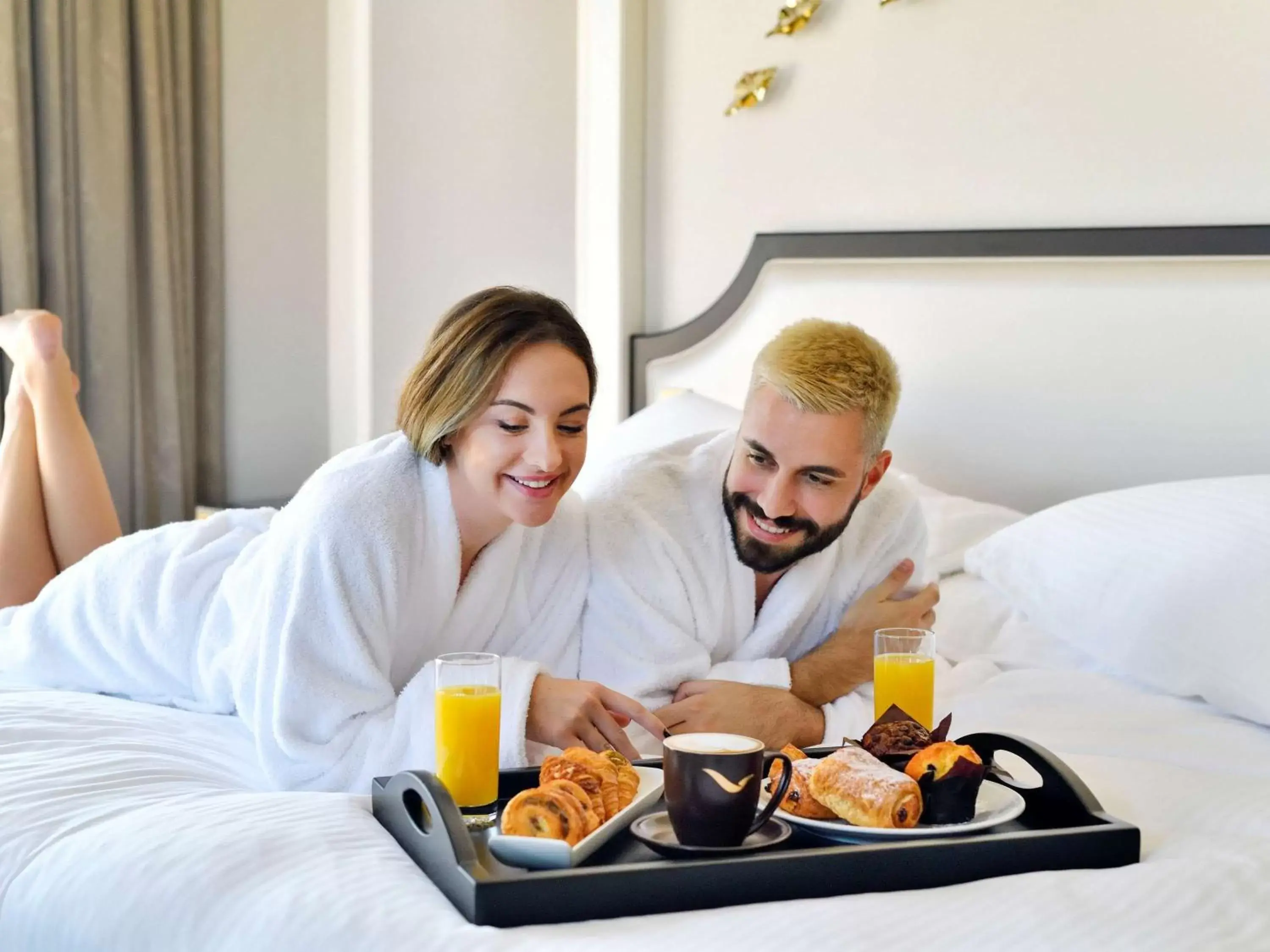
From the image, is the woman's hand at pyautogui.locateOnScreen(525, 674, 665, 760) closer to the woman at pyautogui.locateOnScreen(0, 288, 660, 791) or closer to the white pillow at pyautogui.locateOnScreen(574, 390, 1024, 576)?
the woman at pyautogui.locateOnScreen(0, 288, 660, 791)

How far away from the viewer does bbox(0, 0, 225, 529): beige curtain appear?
321cm

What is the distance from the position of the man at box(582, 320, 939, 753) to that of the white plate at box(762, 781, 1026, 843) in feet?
1.67

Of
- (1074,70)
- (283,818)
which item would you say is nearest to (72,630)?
(283,818)

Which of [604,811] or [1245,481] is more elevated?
[1245,481]

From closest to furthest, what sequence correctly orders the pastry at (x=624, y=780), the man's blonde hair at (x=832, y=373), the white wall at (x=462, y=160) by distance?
the pastry at (x=624, y=780) < the man's blonde hair at (x=832, y=373) < the white wall at (x=462, y=160)

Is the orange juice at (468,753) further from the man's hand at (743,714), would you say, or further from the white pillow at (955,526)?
the white pillow at (955,526)

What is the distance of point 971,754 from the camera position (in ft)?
4.16

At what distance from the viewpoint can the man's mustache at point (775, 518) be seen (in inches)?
74.4

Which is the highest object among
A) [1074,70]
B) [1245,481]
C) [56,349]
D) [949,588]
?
[1074,70]

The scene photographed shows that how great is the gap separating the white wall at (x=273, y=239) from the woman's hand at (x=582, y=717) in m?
2.35

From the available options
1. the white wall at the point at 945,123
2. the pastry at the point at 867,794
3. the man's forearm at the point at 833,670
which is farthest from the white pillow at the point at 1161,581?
the pastry at the point at 867,794

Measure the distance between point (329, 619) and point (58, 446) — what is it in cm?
125

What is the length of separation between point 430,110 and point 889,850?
2.90 m

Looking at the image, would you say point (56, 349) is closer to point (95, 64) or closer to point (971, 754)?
point (95, 64)
